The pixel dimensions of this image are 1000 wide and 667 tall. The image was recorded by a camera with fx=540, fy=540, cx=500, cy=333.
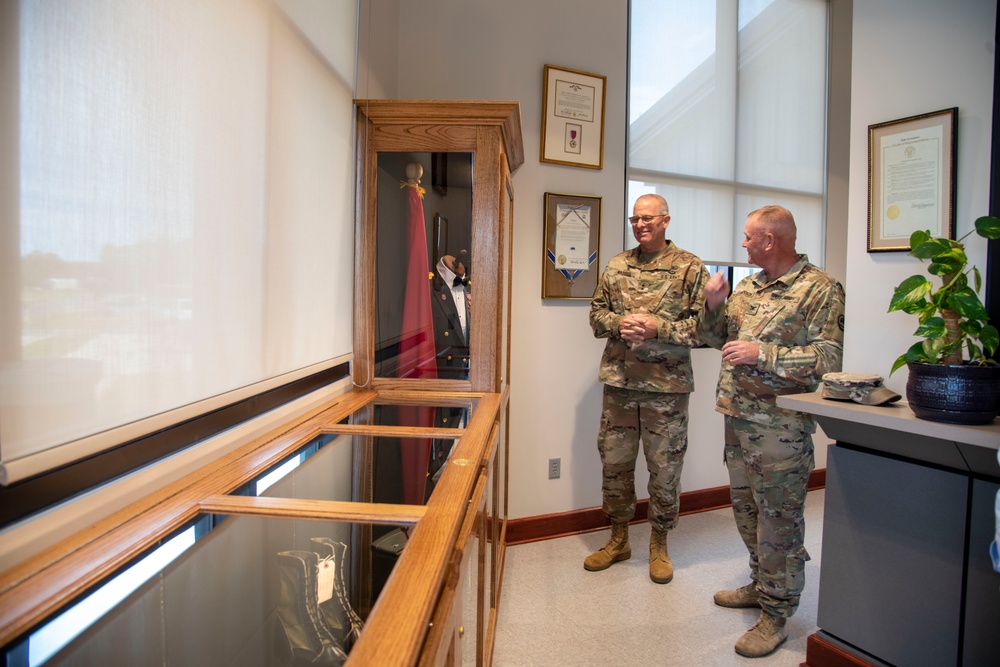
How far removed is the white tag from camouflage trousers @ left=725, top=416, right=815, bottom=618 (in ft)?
5.75

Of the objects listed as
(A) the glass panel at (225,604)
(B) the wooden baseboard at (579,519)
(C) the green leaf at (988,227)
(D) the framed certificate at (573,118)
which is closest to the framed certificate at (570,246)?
(D) the framed certificate at (573,118)

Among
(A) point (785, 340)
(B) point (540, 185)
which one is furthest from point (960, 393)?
(B) point (540, 185)

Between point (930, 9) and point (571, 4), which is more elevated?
point (571, 4)

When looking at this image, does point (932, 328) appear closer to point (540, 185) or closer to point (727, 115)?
point (540, 185)

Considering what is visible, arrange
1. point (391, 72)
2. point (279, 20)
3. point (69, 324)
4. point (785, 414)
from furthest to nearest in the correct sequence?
point (391, 72) → point (785, 414) → point (279, 20) → point (69, 324)

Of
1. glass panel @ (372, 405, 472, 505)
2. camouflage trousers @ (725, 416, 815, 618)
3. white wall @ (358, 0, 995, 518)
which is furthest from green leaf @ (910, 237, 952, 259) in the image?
glass panel @ (372, 405, 472, 505)

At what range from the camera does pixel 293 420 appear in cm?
139

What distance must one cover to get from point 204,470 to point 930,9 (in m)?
2.36

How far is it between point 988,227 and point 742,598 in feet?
5.49

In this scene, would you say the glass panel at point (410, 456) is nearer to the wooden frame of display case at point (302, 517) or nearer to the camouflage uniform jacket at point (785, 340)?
the wooden frame of display case at point (302, 517)

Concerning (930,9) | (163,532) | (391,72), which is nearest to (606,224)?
(391,72)

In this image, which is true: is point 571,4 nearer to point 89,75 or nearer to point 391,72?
point 391,72

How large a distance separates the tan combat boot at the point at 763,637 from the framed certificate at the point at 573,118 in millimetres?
2252

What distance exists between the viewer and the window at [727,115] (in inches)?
125
